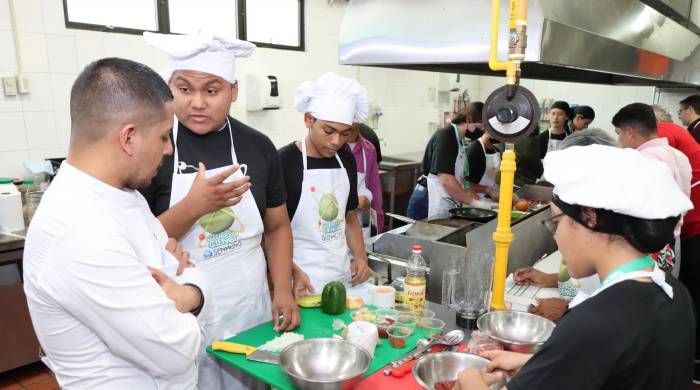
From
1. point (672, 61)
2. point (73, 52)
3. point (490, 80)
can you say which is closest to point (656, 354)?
point (672, 61)

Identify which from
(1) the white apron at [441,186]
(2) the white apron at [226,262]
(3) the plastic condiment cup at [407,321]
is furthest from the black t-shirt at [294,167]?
(1) the white apron at [441,186]

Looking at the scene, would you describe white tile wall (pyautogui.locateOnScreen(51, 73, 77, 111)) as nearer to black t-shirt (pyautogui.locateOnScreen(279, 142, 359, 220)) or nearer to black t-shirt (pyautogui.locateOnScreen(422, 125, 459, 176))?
black t-shirt (pyautogui.locateOnScreen(279, 142, 359, 220))

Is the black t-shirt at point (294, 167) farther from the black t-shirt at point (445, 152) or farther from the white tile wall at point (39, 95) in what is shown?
the white tile wall at point (39, 95)

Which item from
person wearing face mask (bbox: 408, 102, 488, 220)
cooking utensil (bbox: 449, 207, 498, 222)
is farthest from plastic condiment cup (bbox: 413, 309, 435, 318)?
person wearing face mask (bbox: 408, 102, 488, 220)

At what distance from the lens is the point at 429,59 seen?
1598 mm

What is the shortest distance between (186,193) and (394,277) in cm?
116

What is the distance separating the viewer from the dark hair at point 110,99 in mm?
1062

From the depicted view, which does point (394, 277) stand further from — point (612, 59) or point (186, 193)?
point (612, 59)

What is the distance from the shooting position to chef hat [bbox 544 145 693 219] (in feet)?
3.34

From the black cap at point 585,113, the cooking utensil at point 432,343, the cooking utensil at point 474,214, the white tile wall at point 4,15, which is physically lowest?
the cooking utensil at point 432,343

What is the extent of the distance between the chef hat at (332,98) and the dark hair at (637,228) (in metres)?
1.25

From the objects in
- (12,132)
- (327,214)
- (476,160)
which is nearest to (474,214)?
(476,160)

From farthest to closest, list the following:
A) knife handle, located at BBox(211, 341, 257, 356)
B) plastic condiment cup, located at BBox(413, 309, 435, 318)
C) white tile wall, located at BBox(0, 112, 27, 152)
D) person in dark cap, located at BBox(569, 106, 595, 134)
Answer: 1. person in dark cap, located at BBox(569, 106, 595, 134)
2. white tile wall, located at BBox(0, 112, 27, 152)
3. plastic condiment cup, located at BBox(413, 309, 435, 318)
4. knife handle, located at BBox(211, 341, 257, 356)

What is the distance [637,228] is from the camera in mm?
1053
